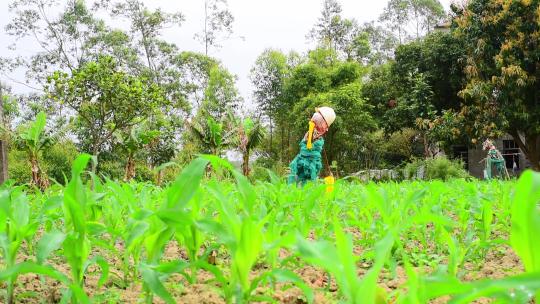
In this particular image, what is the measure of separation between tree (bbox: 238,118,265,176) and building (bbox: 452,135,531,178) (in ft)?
36.6

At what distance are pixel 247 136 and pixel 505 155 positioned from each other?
530 inches

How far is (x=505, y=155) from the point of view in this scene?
72.0 ft

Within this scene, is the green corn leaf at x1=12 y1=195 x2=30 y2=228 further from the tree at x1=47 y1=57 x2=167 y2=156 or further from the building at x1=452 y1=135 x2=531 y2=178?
the building at x1=452 y1=135 x2=531 y2=178

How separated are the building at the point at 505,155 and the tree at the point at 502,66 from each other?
16.1 feet

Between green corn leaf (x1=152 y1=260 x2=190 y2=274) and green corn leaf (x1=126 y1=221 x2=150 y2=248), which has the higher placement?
green corn leaf (x1=126 y1=221 x2=150 y2=248)

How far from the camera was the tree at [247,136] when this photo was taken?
13875mm

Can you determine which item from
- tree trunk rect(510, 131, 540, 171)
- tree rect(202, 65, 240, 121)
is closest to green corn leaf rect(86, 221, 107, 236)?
tree trunk rect(510, 131, 540, 171)

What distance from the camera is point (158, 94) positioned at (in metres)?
16.4

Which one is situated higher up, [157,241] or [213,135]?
[213,135]

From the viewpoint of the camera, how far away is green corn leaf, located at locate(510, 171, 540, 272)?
0.78 m

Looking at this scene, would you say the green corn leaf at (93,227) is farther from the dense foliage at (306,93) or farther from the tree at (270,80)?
the tree at (270,80)

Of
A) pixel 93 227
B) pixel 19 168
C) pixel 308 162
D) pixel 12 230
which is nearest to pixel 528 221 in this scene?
pixel 93 227

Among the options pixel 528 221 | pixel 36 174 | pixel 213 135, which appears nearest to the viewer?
pixel 528 221

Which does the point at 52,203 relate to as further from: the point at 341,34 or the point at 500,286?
the point at 341,34
